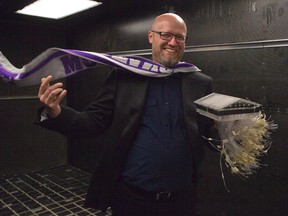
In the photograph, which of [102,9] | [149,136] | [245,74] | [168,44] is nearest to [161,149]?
[149,136]

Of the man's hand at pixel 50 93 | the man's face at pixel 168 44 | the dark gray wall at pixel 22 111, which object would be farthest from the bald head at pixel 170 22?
the dark gray wall at pixel 22 111

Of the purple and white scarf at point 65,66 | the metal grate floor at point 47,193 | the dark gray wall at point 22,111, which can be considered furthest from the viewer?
the dark gray wall at point 22,111

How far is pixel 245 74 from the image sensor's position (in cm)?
261

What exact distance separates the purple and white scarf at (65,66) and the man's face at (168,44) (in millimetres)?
53

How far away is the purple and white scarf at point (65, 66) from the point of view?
5.27ft

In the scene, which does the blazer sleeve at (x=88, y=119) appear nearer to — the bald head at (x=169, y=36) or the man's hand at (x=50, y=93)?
Result: the man's hand at (x=50, y=93)

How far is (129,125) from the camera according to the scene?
1633 mm

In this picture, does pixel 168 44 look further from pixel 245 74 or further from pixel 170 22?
pixel 245 74

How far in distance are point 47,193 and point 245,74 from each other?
2.92 metres

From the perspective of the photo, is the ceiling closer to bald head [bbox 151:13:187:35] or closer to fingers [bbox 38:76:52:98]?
bald head [bbox 151:13:187:35]

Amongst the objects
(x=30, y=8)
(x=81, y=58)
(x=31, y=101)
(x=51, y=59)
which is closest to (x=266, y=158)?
(x=81, y=58)

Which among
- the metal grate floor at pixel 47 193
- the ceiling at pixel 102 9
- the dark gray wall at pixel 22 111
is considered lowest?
the metal grate floor at pixel 47 193

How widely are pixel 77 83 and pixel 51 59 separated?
10.7 ft

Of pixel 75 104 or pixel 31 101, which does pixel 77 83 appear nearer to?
pixel 75 104
